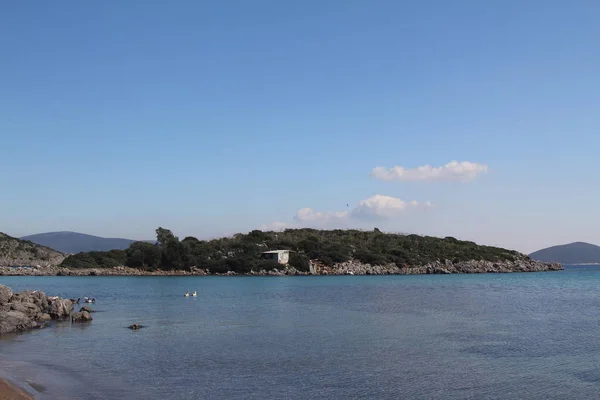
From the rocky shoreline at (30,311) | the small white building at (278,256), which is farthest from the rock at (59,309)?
the small white building at (278,256)

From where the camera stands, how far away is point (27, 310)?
36.8m

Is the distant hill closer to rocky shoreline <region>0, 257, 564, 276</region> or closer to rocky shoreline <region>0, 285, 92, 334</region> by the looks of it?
rocky shoreline <region>0, 257, 564, 276</region>

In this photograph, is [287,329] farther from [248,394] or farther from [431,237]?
[431,237]

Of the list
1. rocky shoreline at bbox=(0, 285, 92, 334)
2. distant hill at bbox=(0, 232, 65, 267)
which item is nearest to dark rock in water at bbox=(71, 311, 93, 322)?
rocky shoreline at bbox=(0, 285, 92, 334)

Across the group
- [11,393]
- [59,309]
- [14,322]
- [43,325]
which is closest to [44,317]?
[59,309]

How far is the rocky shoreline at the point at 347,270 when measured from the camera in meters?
109

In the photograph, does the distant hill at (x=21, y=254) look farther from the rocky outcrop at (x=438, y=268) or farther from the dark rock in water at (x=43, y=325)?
the dark rock in water at (x=43, y=325)

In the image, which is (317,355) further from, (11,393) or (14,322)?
(14,322)

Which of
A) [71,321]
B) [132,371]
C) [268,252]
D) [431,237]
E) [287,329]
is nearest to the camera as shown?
[132,371]

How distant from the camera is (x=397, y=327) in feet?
111

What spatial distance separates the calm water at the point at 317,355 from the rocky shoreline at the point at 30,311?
153cm

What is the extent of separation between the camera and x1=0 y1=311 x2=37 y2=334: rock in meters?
31.8

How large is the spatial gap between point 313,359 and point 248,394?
20.2 feet

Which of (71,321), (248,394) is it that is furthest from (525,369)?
(71,321)
